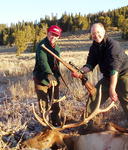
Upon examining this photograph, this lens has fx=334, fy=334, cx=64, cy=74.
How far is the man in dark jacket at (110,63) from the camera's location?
546 cm

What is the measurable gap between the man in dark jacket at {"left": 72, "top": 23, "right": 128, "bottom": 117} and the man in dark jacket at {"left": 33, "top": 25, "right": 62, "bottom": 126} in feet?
2.17

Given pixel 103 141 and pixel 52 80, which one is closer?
pixel 103 141

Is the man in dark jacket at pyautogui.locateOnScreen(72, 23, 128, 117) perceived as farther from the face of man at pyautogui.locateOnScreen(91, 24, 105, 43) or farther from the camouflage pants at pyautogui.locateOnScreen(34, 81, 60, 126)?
the camouflage pants at pyautogui.locateOnScreen(34, 81, 60, 126)

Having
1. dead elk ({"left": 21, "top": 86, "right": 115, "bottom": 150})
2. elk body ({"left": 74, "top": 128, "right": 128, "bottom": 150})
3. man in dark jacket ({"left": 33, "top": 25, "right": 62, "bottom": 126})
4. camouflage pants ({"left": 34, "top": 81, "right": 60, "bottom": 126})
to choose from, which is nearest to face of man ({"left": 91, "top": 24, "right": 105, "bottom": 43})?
man in dark jacket ({"left": 33, "top": 25, "right": 62, "bottom": 126})

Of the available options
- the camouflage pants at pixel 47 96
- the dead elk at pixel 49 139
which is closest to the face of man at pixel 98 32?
the dead elk at pixel 49 139

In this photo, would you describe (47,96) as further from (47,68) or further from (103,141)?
(103,141)

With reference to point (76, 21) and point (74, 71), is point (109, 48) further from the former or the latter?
point (76, 21)

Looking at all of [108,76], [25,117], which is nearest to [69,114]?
[25,117]

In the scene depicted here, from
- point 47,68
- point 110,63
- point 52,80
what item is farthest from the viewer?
point 52,80

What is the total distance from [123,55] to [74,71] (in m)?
1.01

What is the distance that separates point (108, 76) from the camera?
19.0 feet

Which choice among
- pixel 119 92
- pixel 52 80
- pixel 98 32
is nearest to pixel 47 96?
pixel 52 80

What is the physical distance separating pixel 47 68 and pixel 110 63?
1118mm

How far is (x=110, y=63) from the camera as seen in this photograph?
548 centimetres
